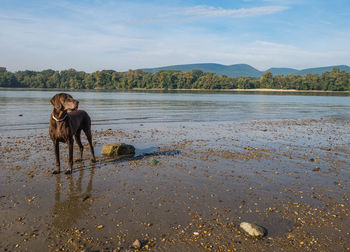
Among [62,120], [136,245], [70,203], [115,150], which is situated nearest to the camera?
[136,245]

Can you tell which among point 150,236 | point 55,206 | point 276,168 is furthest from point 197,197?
point 276,168

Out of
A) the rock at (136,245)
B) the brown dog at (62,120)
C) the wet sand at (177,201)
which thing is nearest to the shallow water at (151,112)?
the brown dog at (62,120)

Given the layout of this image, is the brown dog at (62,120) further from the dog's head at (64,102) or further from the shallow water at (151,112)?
the shallow water at (151,112)

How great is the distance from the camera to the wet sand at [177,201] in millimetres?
4645

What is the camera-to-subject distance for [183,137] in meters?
15.0

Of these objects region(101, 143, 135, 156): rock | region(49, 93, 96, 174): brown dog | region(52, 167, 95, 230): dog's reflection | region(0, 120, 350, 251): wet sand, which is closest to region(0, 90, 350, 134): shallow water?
region(101, 143, 135, 156): rock

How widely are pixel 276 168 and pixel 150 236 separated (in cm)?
586

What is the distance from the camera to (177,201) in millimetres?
6207

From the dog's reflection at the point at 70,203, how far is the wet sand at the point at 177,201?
0.02 metres

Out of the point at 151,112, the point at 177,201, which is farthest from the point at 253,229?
the point at 151,112

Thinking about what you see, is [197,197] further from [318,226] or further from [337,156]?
[337,156]

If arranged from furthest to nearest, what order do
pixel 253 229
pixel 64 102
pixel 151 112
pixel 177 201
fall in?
pixel 151 112 → pixel 64 102 → pixel 177 201 → pixel 253 229

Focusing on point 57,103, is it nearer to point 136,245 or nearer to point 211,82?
point 136,245

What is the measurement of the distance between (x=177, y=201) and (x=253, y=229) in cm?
200
